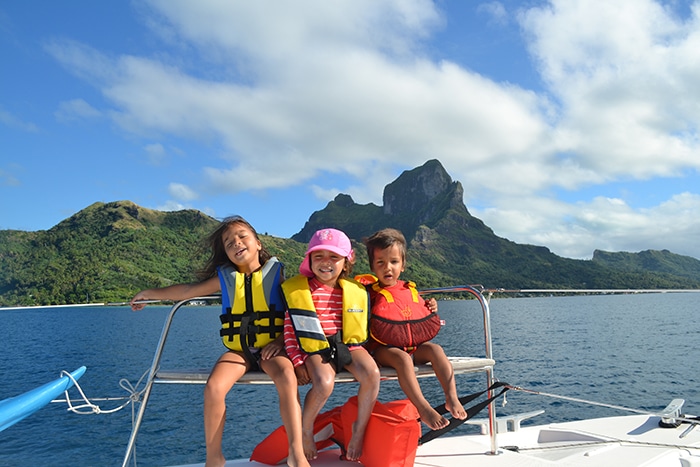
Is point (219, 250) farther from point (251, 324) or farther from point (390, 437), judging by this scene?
point (390, 437)

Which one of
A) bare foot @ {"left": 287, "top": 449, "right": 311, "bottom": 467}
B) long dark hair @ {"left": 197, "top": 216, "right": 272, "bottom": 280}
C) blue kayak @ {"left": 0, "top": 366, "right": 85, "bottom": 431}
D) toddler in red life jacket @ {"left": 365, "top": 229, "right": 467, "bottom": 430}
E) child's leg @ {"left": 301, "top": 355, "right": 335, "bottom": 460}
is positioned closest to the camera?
blue kayak @ {"left": 0, "top": 366, "right": 85, "bottom": 431}

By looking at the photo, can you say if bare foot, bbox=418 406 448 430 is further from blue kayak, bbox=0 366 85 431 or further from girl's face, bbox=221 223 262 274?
blue kayak, bbox=0 366 85 431

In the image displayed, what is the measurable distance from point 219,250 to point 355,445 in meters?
1.59

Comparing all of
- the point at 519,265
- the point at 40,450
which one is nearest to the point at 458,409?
the point at 40,450

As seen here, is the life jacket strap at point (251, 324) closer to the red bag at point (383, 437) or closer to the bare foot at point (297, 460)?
the red bag at point (383, 437)

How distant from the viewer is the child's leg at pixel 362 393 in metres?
2.78

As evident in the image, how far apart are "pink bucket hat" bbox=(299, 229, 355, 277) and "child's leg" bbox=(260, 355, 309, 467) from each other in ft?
2.08

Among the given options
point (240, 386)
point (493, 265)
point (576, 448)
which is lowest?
point (240, 386)

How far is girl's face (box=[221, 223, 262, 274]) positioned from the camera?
3299mm

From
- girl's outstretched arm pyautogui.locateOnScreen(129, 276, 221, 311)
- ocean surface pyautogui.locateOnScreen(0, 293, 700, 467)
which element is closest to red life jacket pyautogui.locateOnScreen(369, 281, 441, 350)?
girl's outstretched arm pyautogui.locateOnScreen(129, 276, 221, 311)

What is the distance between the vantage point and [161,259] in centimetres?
11850

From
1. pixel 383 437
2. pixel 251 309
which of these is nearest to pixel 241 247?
pixel 251 309

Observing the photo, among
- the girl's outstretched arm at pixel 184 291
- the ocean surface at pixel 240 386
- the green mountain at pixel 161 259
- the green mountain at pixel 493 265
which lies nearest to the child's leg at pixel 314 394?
the girl's outstretched arm at pixel 184 291

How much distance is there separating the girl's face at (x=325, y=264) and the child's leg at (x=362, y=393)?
50 centimetres
